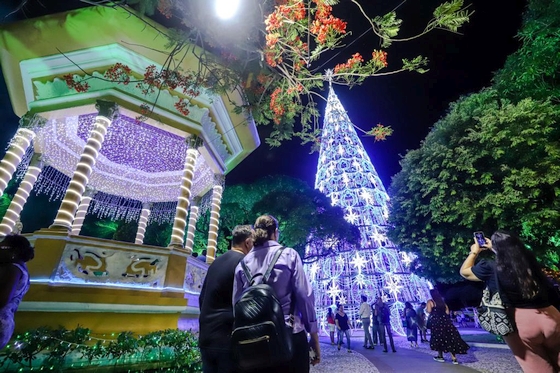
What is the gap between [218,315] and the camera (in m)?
2.36

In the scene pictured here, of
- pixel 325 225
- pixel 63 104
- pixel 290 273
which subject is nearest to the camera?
pixel 290 273

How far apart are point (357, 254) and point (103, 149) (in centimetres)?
1617

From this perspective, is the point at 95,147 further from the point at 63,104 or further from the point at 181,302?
the point at 181,302

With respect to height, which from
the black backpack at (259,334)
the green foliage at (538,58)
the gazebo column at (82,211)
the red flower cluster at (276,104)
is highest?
the green foliage at (538,58)

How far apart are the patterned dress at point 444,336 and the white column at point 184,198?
705 centimetres

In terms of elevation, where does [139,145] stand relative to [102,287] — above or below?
above

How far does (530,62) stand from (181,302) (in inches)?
594

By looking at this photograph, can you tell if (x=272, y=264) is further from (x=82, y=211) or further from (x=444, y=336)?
(x=82, y=211)

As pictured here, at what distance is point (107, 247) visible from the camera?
19.2 ft

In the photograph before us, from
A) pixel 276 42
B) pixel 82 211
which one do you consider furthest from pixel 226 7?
pixel 82 211

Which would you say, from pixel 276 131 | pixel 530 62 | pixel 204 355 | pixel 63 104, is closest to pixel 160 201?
pixel 63 104

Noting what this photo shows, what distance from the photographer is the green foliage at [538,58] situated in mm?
9781

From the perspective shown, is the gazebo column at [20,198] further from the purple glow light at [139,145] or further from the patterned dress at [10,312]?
the patterned dress at [10,312]

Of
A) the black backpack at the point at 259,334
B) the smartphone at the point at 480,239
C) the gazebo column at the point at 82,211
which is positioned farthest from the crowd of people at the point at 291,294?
the gazebo column at the point at 82,211
